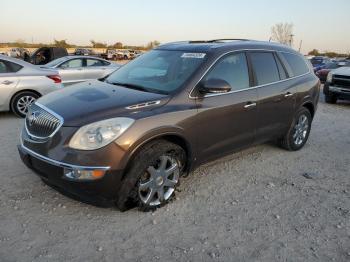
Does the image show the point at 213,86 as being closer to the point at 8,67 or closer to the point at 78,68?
the point at 8,67

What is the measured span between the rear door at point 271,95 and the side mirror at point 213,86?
956 mm

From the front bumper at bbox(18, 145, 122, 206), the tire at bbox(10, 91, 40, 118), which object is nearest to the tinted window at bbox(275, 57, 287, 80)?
the front bumper at bbox(18, 145, 122, 206)

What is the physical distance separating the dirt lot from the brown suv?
0.32 meters

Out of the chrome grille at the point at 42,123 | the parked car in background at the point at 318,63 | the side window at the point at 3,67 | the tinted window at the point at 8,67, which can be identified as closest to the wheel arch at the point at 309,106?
the chrome grille at the point at 42,123

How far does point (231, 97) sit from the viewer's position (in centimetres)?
459

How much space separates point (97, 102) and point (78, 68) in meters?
8.62

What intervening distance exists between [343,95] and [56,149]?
35.3 feet

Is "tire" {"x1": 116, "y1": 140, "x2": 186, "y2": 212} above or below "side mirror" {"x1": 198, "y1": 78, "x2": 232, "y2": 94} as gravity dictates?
below

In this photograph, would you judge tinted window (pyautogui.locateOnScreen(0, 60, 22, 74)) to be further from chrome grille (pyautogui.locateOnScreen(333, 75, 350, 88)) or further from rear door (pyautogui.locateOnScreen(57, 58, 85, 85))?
chrome grille (pyautogui.locateOnScreen(333, 75, 350, 88))

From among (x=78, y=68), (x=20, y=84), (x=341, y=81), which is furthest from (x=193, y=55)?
(x=341, y=81)

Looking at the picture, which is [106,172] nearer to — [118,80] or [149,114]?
[149,114]

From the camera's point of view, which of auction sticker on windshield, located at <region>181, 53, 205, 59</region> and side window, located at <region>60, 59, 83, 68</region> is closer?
auction sticker on windshield, located at <region>181, 53, 205, 59</region>

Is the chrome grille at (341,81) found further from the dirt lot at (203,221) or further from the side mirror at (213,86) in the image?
the side mirror at (213,86)

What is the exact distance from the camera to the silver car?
1168cm
